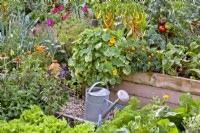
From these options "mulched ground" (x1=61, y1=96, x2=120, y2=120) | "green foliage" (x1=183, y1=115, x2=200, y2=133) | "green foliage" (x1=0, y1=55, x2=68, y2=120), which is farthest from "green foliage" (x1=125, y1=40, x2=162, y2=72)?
"green foliage" (x1=183, y1=115, x2=200, y2=133)

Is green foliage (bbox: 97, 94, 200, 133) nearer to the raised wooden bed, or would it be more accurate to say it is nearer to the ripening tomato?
the raised wooden bed

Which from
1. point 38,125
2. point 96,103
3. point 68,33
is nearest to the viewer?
point 38,125

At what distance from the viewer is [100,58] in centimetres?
341

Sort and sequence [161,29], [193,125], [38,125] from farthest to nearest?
[161,29], [38,125], [193,125]

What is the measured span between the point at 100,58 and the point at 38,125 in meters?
1.13

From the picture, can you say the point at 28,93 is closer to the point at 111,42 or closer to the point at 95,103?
the point at 95,103

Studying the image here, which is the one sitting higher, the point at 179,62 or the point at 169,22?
the point at 169,22

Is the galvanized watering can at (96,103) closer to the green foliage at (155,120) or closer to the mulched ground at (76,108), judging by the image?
the mulched ground at (76,108)

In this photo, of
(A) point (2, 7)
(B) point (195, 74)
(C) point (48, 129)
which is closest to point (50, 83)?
(C) point (48, 129)

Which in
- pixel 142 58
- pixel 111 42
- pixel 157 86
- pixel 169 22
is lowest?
pixel 157 86

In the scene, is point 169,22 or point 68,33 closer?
point 169,22

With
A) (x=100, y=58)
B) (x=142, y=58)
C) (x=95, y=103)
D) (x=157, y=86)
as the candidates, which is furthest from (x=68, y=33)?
(x=95, y=103)

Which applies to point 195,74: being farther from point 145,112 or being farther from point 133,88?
point 145,112

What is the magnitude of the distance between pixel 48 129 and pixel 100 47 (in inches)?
49.2
